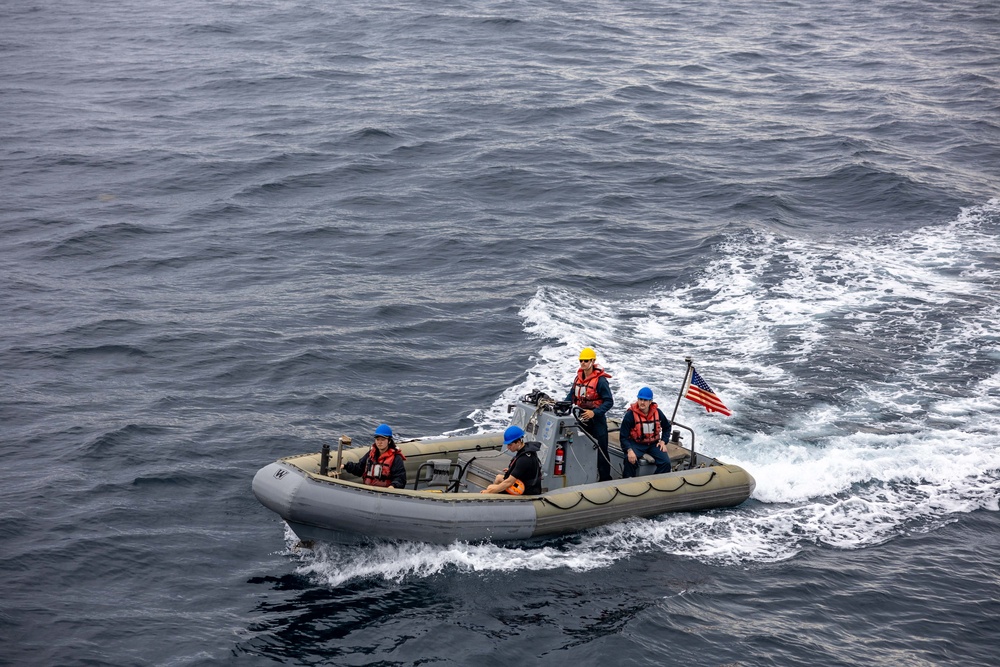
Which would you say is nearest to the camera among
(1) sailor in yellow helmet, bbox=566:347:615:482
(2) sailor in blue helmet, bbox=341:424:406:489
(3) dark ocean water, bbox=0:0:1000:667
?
(3) dark ocean water, bbox=0:0:1000:667

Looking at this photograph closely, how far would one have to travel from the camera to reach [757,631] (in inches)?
510

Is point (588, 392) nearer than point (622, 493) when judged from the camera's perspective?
No

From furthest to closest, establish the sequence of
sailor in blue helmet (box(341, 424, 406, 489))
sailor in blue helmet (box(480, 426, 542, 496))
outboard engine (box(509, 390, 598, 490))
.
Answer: outboard engine (box(509, 390, 598, 490)), sailor in blue helmet (box(480, 426, 542, 496)), sailor in blue helmet (box(341, 424, 406, 489))

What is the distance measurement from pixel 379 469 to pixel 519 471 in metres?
1.98

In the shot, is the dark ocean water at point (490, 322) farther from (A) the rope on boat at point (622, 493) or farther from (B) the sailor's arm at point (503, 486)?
(B) the sailor's arm at point (503, 486)

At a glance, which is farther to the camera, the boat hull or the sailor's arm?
the sailor's arm

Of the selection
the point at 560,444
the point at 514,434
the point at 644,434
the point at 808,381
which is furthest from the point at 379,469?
the point at 808,381

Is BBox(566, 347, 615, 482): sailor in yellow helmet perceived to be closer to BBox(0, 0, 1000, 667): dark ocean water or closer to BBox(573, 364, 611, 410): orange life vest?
BBox(573, 364, 611, 410): orange life vest

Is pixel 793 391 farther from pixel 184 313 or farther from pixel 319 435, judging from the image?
pixel 184 313

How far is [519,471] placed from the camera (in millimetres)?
14828

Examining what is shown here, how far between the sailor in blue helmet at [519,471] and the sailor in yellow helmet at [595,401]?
1299mm

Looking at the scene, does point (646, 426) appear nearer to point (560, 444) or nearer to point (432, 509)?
point (560, 444)

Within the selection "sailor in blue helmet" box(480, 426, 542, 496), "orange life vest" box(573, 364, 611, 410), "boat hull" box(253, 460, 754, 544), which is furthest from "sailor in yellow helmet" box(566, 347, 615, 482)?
"sailor in blue helmet" box(480, 426, 542, 496)

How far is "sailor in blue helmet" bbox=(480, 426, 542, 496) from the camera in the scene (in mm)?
14711
